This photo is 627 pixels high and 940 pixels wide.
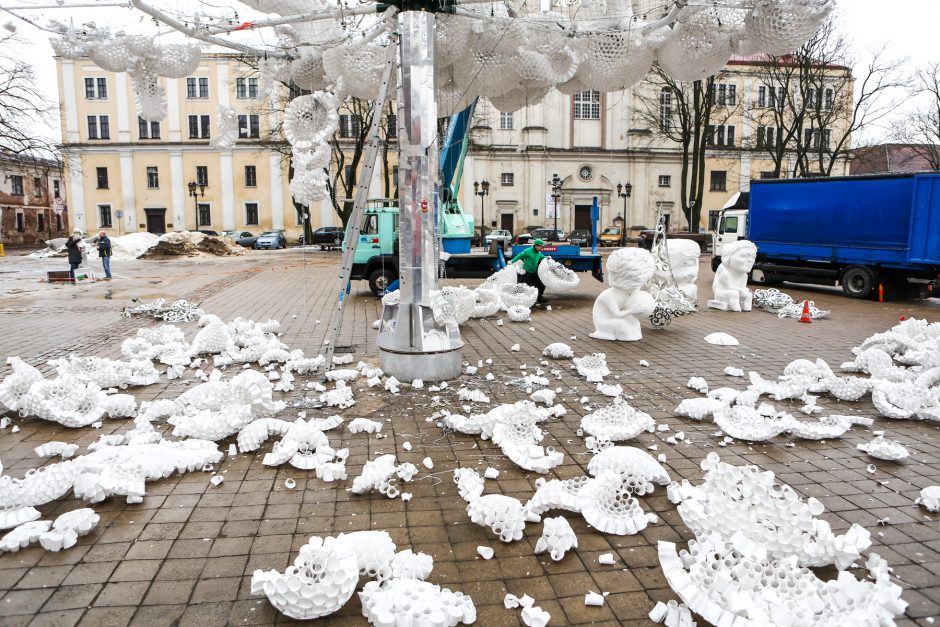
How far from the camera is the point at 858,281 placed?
15438 millimetres

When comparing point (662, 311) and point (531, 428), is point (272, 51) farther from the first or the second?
point (662, 311)

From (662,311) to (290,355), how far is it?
19.3 ft

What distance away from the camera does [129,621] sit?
2807 millimetres

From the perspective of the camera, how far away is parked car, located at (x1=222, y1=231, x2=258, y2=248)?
149ft

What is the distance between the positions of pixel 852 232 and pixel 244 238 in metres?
40.2

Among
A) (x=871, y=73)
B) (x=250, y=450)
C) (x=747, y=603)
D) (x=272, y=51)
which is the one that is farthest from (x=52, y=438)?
(x=871, y=73)

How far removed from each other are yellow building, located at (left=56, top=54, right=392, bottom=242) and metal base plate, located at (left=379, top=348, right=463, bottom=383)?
141 feet

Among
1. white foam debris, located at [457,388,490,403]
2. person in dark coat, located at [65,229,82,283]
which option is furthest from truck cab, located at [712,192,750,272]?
person in dark coat, located at [65,229,82,283]

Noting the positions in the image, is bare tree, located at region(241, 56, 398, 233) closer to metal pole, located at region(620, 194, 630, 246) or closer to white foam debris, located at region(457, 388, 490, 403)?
metal pole, located at region(620, 194, 630, 246)

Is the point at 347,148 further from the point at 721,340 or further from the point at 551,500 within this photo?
the point at 551,500

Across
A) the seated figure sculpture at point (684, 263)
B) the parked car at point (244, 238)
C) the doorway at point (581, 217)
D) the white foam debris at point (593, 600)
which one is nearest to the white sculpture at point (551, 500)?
Answer: the white foam debris at point (593, 600)

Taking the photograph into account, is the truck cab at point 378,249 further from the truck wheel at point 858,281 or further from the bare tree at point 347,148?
the bare tree at point 347,148

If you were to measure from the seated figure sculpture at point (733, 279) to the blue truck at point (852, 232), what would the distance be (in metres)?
4.48

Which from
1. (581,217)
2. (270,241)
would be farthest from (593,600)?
(581,217)
